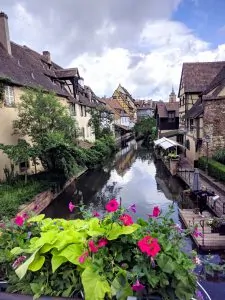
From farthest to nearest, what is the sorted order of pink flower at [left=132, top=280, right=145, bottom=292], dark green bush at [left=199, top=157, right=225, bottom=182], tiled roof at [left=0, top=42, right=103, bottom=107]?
tiled roof at [left=0, top=42, right=103, bottom=107] < dark green bush at [left=199, top=157, right=225, bottom=182] < pink flower at [left=132, top=280, right=145, bottom=292]

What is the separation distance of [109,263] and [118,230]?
275 millimetres

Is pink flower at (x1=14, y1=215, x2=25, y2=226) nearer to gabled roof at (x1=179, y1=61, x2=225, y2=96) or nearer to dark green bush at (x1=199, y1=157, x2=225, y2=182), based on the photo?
dark green bush at (x1=199, y1=157, x2=225, y2=182)

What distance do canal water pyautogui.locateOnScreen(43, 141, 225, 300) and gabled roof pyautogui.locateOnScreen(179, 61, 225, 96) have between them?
995 cm

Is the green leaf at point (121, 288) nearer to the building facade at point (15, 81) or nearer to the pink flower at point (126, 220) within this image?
the pink flower at point (126, 220)

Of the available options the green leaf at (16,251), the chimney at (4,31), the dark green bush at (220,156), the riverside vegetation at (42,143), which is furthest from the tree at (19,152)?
the dark green bush at (220,156)

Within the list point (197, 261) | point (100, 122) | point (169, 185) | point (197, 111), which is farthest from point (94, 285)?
point (100, 122)

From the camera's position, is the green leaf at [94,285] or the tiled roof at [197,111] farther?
the tiled roof at [197,111]

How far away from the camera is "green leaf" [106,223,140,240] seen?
223 centimetres

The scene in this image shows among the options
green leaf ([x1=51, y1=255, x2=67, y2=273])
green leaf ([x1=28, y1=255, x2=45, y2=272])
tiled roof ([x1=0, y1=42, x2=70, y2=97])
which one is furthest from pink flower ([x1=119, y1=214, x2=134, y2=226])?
tiled roof ([x1=0, y1=42, x2=70, y2=97])

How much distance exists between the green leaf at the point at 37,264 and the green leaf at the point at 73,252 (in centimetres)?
17

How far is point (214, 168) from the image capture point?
17906mm

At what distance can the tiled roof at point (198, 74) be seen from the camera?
2917 centimetres

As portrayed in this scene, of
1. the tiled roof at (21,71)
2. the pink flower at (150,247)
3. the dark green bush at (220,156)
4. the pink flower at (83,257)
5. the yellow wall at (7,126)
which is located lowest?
the dark green bush at (220,156)

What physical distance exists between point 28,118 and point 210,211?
12360mm
